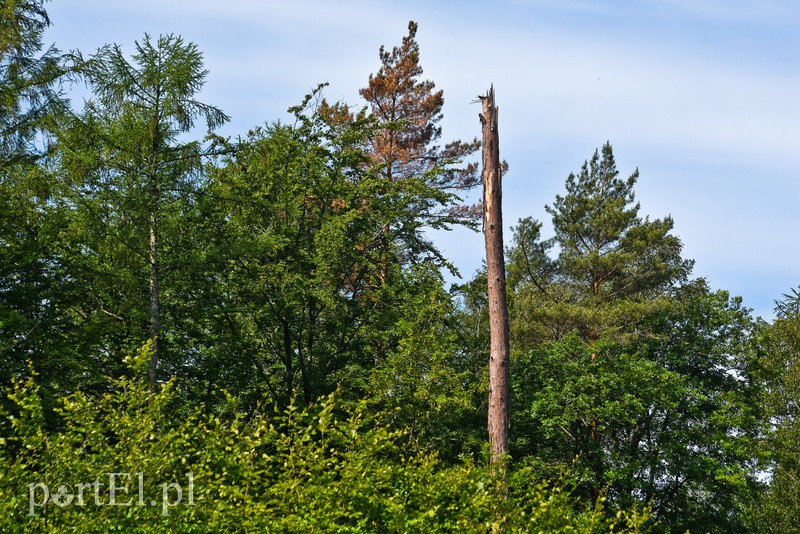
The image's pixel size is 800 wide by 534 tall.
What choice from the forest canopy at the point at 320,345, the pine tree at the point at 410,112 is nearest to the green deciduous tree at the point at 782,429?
the forest canopy at the point at 320,345

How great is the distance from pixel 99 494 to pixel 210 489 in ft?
3.20

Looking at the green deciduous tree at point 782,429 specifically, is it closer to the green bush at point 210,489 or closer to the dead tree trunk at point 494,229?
the dead tree trunk at point 494,229

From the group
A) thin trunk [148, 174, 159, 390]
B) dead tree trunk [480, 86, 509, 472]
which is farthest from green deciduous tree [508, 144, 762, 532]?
thin trunk [148, 174, 159, 390]

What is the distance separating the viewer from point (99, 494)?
744 cm

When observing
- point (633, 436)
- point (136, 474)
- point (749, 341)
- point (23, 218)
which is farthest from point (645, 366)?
point (136, 474)

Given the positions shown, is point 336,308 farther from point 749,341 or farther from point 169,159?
point 749,341

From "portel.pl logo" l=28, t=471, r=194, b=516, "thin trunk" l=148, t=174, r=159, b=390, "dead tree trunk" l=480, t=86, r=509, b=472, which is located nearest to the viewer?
"portel.pl logo" l=28, t=471, r=194, b=516

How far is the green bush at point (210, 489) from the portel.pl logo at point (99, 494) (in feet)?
0.03

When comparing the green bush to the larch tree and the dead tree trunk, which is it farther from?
the larch tree

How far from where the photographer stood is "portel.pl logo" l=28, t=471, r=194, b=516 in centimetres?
715

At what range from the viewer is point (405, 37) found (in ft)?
98.5

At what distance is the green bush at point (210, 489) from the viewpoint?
7184 mm

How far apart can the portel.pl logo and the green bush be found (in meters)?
0.01

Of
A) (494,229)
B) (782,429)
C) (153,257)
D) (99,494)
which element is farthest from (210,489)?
(782,429)
